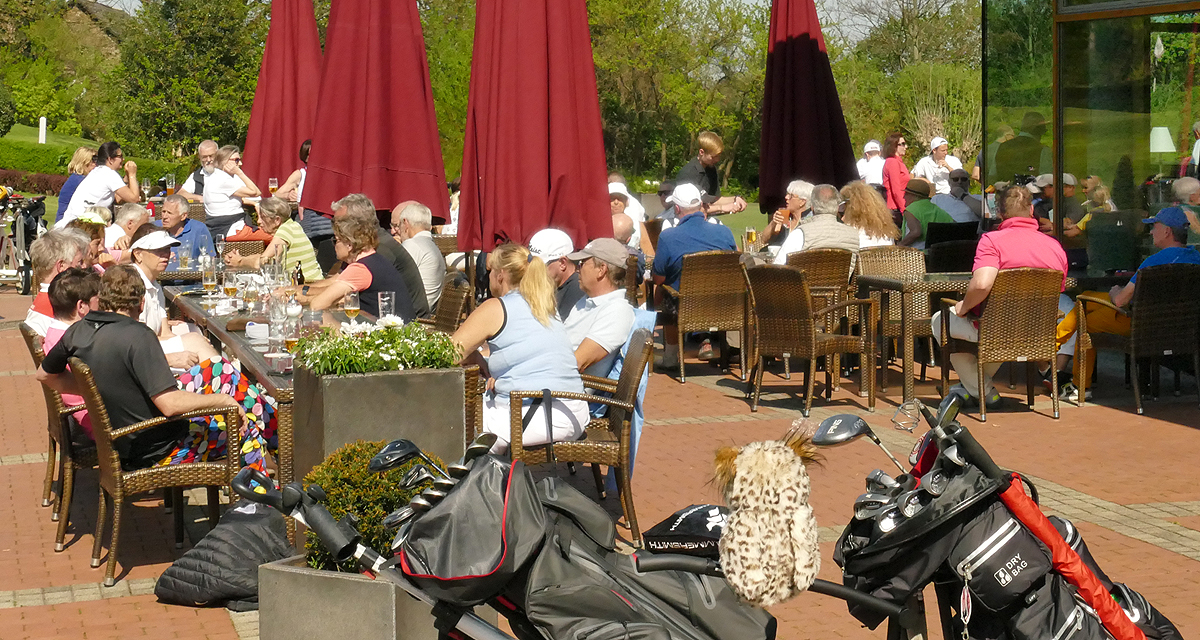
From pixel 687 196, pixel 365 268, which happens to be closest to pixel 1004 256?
pixel 687 196

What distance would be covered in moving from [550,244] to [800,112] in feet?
18.8

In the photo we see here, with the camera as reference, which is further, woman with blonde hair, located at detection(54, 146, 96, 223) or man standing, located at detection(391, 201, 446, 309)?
woman with blonde hair, located at detection(54, 146, 96, 223)

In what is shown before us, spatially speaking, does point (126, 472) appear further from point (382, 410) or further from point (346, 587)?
point (346, 587)

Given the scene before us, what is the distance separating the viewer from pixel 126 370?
19.4ft

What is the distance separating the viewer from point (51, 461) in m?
7.16

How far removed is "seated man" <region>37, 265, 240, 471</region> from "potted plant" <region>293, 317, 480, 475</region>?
3.38ft

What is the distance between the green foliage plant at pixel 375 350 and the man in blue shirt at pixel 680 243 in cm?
598

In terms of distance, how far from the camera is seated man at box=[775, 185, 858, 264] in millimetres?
10906

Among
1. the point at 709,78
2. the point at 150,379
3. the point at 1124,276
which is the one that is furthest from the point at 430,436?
the point at 709,78

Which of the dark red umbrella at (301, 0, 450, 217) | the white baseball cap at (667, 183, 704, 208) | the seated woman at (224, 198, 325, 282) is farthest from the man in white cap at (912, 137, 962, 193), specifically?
the dark red umbrella at (301, 0, 450, 217)

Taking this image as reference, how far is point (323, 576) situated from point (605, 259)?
338cm

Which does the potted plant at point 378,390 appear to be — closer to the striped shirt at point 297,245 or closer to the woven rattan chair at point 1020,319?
the woven rattan chair at point 1020,319

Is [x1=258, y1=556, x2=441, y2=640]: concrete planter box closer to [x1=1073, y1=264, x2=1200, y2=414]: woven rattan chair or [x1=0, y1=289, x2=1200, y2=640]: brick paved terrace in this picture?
[x1=0, y1=289, x2=1200, y2=640]: brick paved terrace

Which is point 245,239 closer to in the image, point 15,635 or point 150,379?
point 150,379
